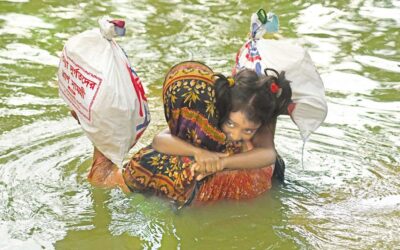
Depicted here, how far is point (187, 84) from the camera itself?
3650mm

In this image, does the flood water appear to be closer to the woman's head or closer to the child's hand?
the child's hand

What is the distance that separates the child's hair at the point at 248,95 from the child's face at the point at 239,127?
0.02 metres

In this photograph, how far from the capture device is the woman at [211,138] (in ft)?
11.7

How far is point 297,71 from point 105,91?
92 centimetres

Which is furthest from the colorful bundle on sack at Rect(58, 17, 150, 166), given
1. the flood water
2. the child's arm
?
the child's arm

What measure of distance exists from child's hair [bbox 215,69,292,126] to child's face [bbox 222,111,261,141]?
0.02 meters

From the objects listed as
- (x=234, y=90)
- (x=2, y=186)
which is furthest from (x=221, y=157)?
(x=2, y=186)

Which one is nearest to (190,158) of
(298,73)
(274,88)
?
(274,88)

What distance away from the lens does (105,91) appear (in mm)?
3629

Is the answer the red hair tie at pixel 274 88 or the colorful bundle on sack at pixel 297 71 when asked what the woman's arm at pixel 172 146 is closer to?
the red hair tie at pixel 274 88

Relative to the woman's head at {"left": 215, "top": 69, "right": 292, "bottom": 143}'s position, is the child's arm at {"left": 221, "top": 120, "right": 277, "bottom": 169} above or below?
below

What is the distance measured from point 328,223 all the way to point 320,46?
2958 mm

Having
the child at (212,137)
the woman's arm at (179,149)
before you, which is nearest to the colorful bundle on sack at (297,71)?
the child at (212,137)

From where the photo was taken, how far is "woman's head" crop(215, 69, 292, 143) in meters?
3.56
